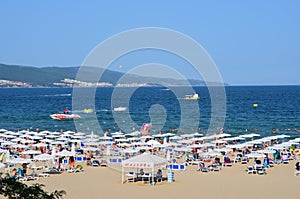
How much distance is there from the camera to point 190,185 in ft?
61.9

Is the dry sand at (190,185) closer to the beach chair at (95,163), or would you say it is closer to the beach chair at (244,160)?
the beach chair at (95,163)

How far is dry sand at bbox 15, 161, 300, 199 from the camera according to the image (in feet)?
55.8

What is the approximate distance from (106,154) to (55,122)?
31697 millimetres

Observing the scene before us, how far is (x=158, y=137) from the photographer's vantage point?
126ft

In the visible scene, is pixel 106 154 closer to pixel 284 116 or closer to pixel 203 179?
pixel 203 179

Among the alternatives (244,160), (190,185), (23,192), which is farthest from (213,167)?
(23,192)

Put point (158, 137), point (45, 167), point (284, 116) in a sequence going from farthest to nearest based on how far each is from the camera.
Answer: point (284, 116) → point (158, 137) → point (45, 167)

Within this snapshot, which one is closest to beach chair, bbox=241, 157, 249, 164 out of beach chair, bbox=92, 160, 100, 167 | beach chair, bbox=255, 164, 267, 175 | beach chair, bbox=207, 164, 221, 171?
beach chair, bbox=207, 164, 221, 171

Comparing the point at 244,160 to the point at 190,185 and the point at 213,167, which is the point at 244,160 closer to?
the point at 213,167

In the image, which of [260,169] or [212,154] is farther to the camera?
[212,154]

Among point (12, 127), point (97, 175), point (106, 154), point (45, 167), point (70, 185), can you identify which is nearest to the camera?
point (70, 185)

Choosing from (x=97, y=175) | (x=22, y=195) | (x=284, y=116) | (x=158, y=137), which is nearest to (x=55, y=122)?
(x=158, y=137)

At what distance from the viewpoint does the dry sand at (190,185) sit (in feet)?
55.8

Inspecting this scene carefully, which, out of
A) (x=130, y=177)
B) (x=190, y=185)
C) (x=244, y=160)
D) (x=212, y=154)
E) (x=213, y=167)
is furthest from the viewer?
(x=244, y=160)
